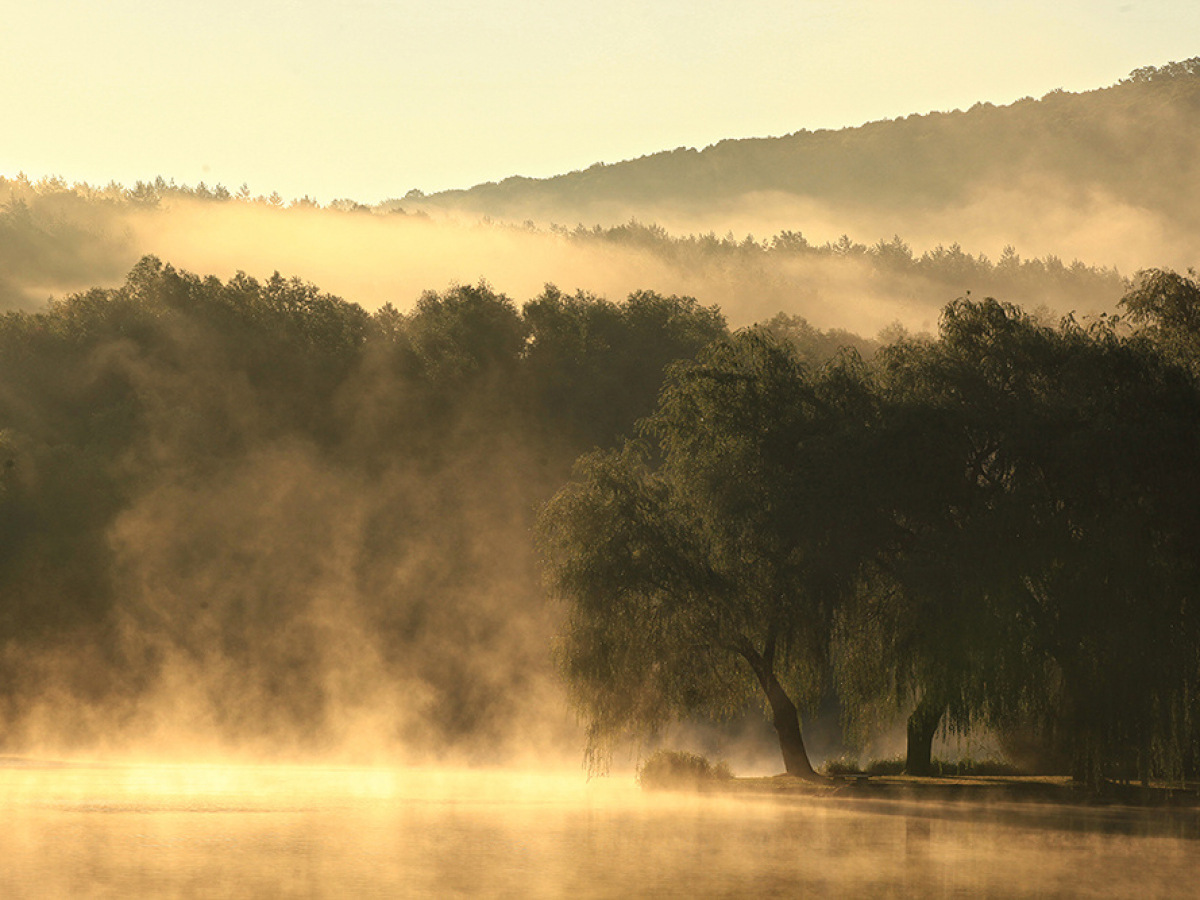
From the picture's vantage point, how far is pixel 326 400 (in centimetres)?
10088

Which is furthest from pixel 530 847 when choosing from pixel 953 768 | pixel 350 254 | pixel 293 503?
pixel 350 254

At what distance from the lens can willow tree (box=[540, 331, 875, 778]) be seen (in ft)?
151

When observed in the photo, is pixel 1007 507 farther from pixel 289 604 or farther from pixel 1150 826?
pixel 289 604

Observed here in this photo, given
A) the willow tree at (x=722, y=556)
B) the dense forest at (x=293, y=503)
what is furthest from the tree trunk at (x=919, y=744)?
the dense forest at (x=293, y=503)

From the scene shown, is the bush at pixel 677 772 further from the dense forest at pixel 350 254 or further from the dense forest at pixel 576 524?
the dense forest at pixel 350 254

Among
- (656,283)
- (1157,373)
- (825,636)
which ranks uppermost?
(656,283)

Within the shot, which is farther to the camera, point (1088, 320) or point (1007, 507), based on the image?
point (1088, 320)

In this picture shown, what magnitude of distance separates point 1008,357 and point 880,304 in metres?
151

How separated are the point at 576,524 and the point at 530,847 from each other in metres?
20.0

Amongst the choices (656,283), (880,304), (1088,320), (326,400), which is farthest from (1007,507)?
(880,304)

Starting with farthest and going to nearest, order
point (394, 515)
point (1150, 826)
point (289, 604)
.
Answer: point (394, 515), point (289, 604), point (1150, 826)

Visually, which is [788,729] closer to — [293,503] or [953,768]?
[953,768]

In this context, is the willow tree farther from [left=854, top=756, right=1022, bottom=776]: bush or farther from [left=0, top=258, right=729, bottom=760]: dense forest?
[left=0, top=258, right=729, bottom=760]: dense forest

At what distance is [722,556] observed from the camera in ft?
156
